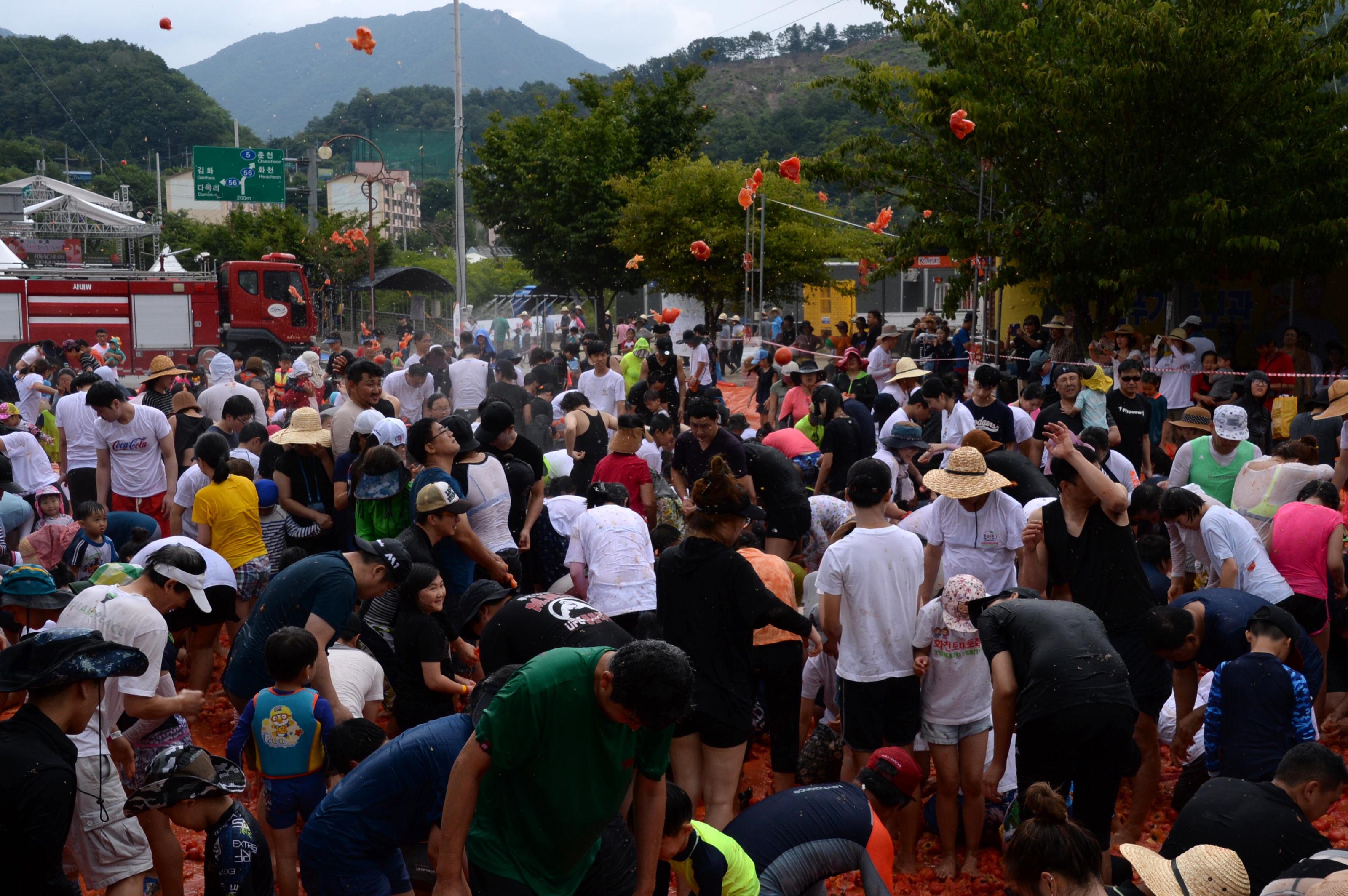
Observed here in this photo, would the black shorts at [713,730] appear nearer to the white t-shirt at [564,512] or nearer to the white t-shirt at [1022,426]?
the white t-shirt at [564,512]

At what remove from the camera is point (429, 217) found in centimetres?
9600

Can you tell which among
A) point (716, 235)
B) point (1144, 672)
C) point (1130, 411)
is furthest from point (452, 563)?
point (716, 235)

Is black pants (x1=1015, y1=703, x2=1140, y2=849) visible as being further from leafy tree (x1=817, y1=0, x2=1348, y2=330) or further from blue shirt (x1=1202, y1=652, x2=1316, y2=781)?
leafy tree (x1=817, y1=0, x2=1348, y2=330)

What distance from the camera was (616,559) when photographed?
18.5 ft

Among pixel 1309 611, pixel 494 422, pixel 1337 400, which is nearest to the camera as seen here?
pixel 1309 611

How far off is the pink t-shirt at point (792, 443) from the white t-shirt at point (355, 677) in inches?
Answer: 162

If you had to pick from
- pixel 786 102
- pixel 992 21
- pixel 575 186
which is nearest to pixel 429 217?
pixel 786 102

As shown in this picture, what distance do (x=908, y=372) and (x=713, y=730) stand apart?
6.30 metres

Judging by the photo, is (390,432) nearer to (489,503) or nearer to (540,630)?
(489,503)

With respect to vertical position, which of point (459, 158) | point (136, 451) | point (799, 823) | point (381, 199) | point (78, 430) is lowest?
point (799, 823)

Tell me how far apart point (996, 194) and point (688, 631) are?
12505 millimetres

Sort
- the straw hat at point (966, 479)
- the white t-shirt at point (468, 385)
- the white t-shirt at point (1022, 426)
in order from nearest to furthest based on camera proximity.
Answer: the straw hat at point (966, 479)
the white t-shirt at point (1022, 426)
the white t-shirt at point (468, 385)

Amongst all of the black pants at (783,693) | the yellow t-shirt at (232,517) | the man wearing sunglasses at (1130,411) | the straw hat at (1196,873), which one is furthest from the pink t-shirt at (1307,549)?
the yellow t-shirt at (232,517)

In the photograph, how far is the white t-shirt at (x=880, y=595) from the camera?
16.3ft
